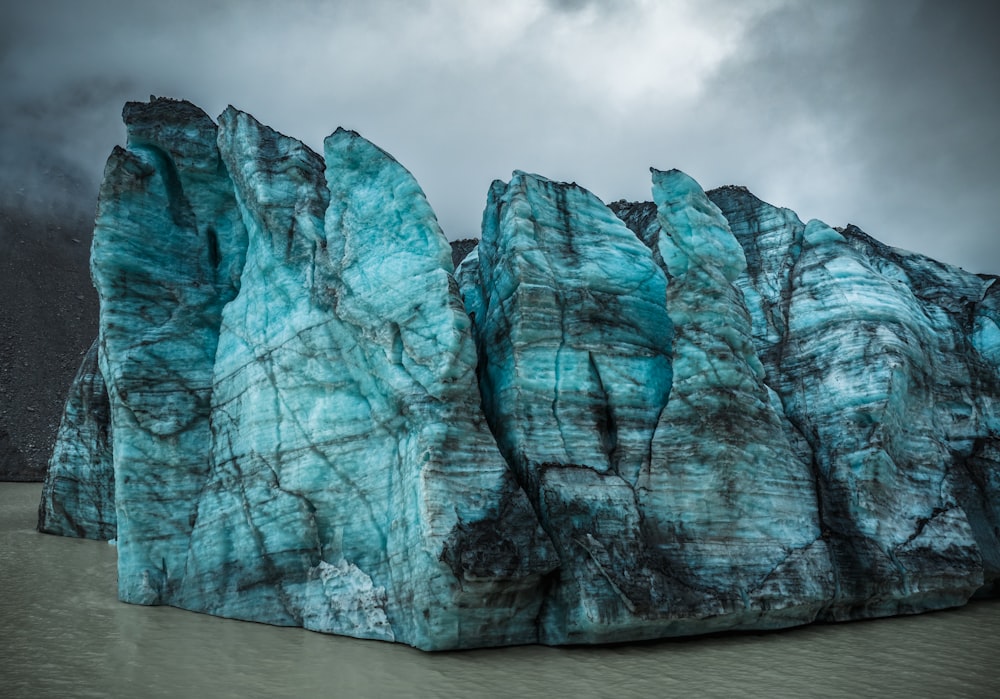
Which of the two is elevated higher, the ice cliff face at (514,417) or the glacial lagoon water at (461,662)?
the ice cliff face at (514,417)

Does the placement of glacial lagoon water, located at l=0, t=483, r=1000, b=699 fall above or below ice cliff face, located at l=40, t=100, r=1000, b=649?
below

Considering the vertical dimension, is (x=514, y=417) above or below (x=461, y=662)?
above

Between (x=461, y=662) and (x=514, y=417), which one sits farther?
(x=514, y=417)

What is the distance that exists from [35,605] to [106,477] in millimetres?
9468

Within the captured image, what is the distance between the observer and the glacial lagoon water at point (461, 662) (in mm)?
6766

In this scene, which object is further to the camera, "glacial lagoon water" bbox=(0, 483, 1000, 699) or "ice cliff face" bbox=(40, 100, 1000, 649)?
"ice cliff face" bbox=(40, 100, 1000, 649)

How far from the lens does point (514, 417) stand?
971 centimetres

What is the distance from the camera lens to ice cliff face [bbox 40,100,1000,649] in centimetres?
870

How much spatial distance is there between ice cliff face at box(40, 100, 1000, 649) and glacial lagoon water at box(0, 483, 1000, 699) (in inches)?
16.3

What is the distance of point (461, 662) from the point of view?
7.80 metres

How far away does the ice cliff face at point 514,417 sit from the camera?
8.70 meters

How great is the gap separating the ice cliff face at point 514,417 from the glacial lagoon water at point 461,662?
414 millimetres

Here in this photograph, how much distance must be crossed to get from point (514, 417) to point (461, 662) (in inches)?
128

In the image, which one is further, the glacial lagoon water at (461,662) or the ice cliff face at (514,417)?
the ice cliff face at (514,417)
